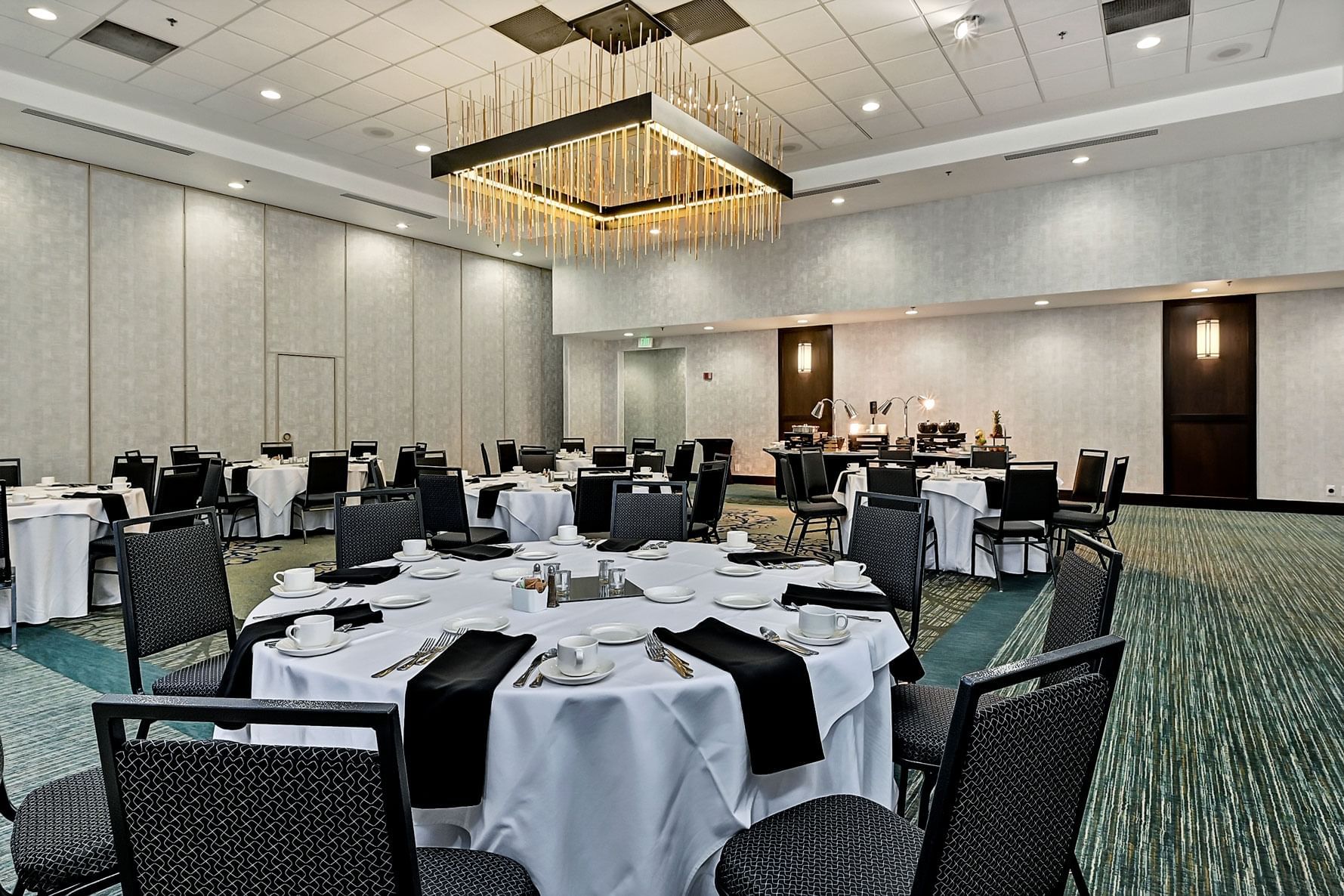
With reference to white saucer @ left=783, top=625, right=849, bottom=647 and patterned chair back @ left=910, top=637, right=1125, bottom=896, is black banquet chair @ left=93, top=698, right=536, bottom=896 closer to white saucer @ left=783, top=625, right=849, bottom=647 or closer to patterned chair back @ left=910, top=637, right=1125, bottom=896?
patterned chair back @ left=910, top=637, right=1125, bottom=896

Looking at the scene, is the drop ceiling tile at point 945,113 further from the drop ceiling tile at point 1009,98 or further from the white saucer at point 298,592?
the white saucer at point 298,592

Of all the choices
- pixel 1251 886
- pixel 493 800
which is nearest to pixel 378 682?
pixel 493 800

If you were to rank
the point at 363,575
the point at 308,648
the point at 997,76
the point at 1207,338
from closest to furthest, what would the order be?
the point at 308,648 → the point at 363,575 → the point at 997,76 → the point at 1207,338

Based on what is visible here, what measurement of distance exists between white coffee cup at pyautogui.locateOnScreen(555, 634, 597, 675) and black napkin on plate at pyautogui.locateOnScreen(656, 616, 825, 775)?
0.28 m

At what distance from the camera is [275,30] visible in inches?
258

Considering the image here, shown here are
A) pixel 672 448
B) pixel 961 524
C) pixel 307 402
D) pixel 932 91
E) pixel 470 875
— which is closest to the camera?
pixel 470 875

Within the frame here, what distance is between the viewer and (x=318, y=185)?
1011 centimetres

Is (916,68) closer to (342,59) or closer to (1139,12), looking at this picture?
(1139,12)

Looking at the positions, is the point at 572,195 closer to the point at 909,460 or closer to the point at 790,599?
the point at 909,460

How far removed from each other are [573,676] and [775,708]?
18.5 inches

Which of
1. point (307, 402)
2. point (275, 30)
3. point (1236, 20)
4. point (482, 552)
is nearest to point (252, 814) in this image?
point (482, 552)

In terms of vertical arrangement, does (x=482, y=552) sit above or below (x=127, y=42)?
below

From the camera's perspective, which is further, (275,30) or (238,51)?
(238,51)

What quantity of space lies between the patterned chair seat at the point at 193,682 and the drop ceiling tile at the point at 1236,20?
8304 mm
